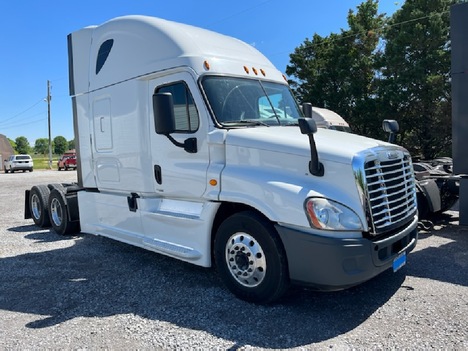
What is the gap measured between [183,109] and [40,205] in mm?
5417

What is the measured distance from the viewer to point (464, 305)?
13.6ft

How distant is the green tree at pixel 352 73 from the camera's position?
2389cm

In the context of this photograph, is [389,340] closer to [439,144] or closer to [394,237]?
[394,237]

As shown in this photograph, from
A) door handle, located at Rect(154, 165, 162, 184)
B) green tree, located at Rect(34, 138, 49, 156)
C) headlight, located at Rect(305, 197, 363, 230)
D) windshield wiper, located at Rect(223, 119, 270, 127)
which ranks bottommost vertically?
headlight, located at Rect(305, 197, 363, 230)

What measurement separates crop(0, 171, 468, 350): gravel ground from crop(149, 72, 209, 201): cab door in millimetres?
1233

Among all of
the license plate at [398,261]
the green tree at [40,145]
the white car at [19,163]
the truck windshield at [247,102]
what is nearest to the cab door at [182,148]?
the truck windshield at [247,102]

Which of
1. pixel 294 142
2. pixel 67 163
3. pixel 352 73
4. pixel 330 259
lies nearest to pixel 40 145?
pixel 67 163

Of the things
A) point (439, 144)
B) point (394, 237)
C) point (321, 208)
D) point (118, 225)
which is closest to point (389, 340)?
point (394, 237)

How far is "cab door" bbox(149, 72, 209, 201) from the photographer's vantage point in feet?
15.1

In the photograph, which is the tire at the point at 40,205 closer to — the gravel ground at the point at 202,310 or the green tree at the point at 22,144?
the gravel ground at the point at 202,310

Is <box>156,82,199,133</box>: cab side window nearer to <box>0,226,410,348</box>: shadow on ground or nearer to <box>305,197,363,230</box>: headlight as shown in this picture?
<box>305,197,363,230</box>: headlight

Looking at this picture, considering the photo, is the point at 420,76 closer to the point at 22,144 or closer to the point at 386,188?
the point at 386,188

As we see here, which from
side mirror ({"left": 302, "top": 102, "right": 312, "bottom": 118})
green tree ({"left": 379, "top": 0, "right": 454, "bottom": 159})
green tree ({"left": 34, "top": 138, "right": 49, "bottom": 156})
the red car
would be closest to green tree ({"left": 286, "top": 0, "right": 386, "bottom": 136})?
green tree ({"left": 379, "top": 0, "right": 454, "bottom": 159})

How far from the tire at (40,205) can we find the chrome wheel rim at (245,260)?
5.69 m
